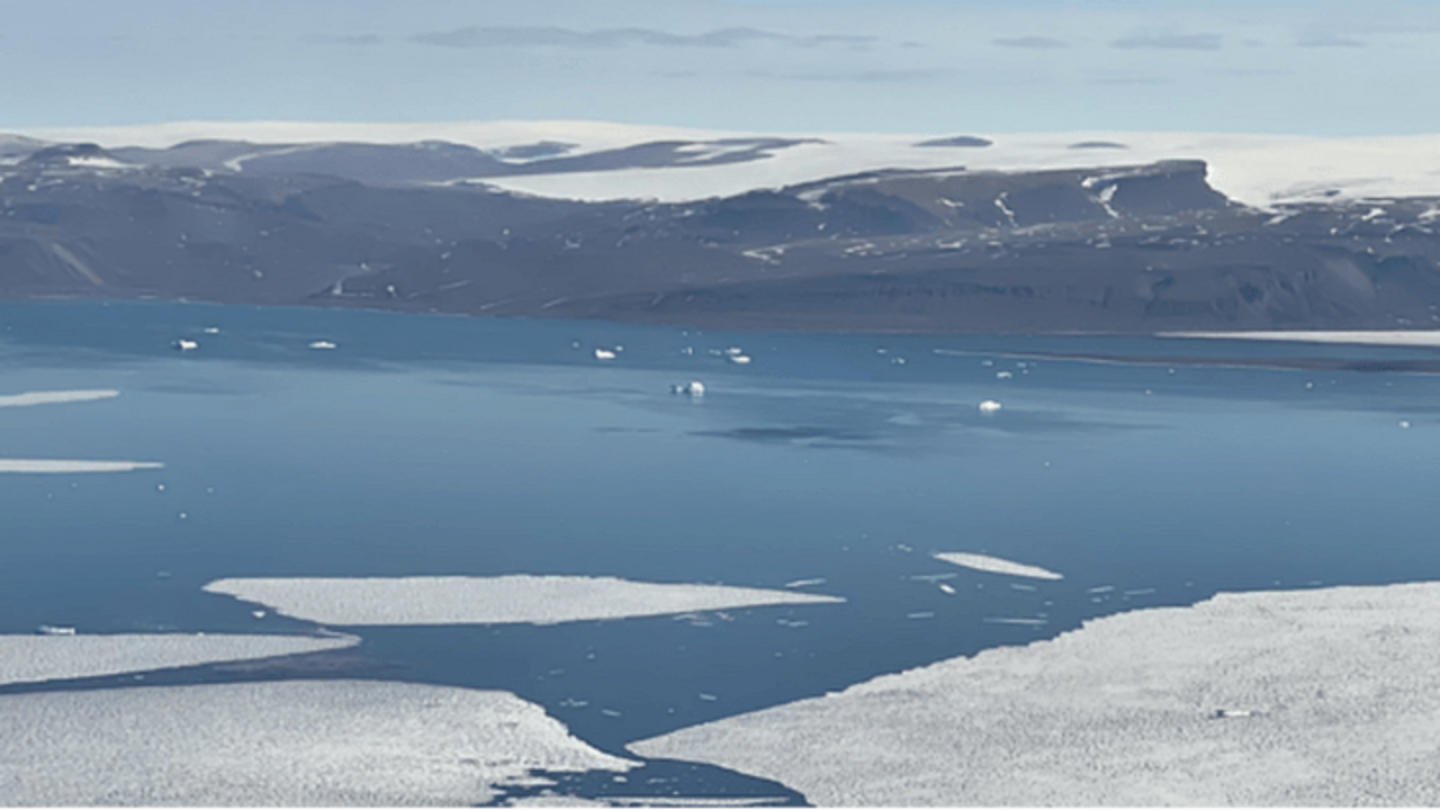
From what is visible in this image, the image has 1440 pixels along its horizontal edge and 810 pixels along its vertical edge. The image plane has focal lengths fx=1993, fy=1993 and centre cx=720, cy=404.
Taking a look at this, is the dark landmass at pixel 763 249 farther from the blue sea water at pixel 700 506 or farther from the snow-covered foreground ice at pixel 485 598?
the snow-covered foreground ice at pixel 485 598

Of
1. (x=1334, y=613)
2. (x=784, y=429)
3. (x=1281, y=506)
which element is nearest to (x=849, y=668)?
(x=1334, y=613)

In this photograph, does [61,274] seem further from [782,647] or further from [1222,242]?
[782,647]

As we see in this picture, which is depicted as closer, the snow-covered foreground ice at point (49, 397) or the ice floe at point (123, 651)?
the ice floe at point (123, 651)

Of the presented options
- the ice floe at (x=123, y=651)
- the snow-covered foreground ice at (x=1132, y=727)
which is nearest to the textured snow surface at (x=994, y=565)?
the snow-covered foreground ice at (x=1132, y=727)

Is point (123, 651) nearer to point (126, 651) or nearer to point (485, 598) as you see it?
point (126, 651)

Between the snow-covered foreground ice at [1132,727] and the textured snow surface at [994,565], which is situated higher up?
the snow-covered foreground ice at [1132,727]

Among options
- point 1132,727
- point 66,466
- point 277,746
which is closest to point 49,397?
point 66,466
